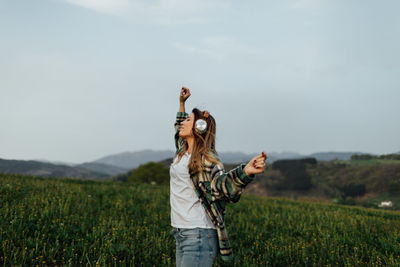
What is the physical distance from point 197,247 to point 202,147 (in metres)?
0.98

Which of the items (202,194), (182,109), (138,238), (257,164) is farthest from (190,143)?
(138,238)

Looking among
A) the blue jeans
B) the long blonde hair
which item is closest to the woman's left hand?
the long blonde hair

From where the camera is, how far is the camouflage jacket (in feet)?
8.14

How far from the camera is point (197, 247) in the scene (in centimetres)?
259

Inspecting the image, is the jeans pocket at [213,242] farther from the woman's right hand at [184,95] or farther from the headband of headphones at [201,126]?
the woman's right hand at [184,95]

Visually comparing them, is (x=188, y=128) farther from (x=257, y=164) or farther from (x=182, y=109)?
(x=257, y=164)

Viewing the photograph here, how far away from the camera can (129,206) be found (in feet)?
32.6

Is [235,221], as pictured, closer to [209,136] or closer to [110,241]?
[110,241]

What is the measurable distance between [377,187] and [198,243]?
6385cm

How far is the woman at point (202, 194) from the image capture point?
8.36 feet

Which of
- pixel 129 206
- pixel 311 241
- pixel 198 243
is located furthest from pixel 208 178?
pixel 129 206

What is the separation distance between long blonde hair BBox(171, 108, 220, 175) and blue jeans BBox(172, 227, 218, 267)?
60 centimetres

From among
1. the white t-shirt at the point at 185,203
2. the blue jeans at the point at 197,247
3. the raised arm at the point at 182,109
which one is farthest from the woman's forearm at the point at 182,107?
the blue jeans at the point at 197,247

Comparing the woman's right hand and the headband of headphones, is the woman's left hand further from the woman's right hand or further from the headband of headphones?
the woman's right hand
